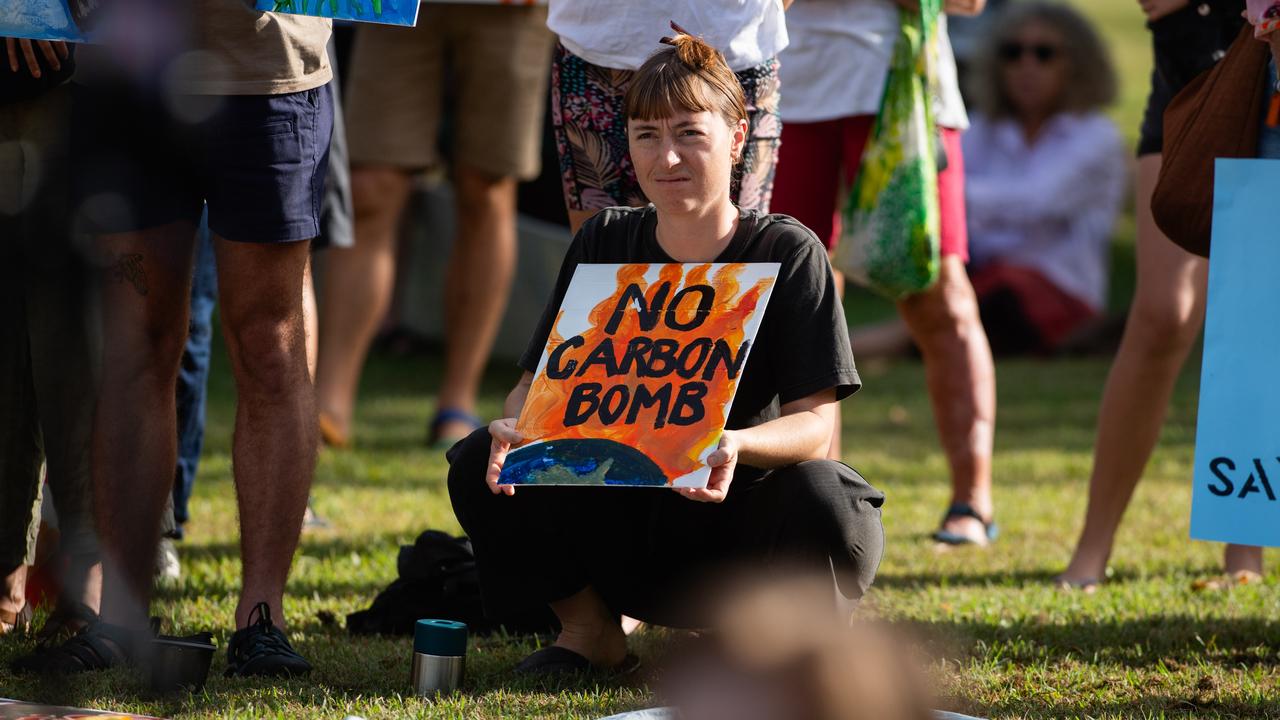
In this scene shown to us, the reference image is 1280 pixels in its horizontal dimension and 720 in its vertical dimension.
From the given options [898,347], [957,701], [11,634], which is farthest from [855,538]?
[898,347]

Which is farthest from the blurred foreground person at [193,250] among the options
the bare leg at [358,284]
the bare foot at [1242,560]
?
the bare leg at [358,284]

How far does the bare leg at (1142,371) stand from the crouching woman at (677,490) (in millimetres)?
1107

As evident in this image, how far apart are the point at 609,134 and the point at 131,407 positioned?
105 centimetres

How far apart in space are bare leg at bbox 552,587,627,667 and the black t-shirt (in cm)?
42

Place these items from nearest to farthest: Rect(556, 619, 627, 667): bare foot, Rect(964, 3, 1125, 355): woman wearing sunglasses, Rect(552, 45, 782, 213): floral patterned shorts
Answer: Rect(556, 619, 627, 667): bare foot
Rect(552, 45, 782, 213): floral patterned shorts
Rect(964, 3, 1125, 355): woman wearing sunglasses

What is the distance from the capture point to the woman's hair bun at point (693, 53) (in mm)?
2783

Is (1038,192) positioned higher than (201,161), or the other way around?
(201,161)

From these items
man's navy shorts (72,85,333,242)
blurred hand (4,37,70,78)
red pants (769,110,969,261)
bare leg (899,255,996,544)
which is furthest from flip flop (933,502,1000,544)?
blurred hand (4,37,70,78)

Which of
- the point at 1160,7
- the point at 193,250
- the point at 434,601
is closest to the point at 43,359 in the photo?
the point at 193,250

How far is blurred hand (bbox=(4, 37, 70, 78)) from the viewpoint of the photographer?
2.90 meters

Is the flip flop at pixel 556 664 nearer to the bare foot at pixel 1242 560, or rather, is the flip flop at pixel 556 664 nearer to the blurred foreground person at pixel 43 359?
the blurred foreground person at pixel 43 359

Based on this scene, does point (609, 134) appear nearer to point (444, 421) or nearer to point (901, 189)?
point (901, 189)

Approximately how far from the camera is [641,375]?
2.68 meters

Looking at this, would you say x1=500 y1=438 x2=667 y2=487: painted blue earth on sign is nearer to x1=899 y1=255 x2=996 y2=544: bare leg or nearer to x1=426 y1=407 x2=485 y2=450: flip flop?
x1=899 y1=255 x2=996 y2=544: bare leg
